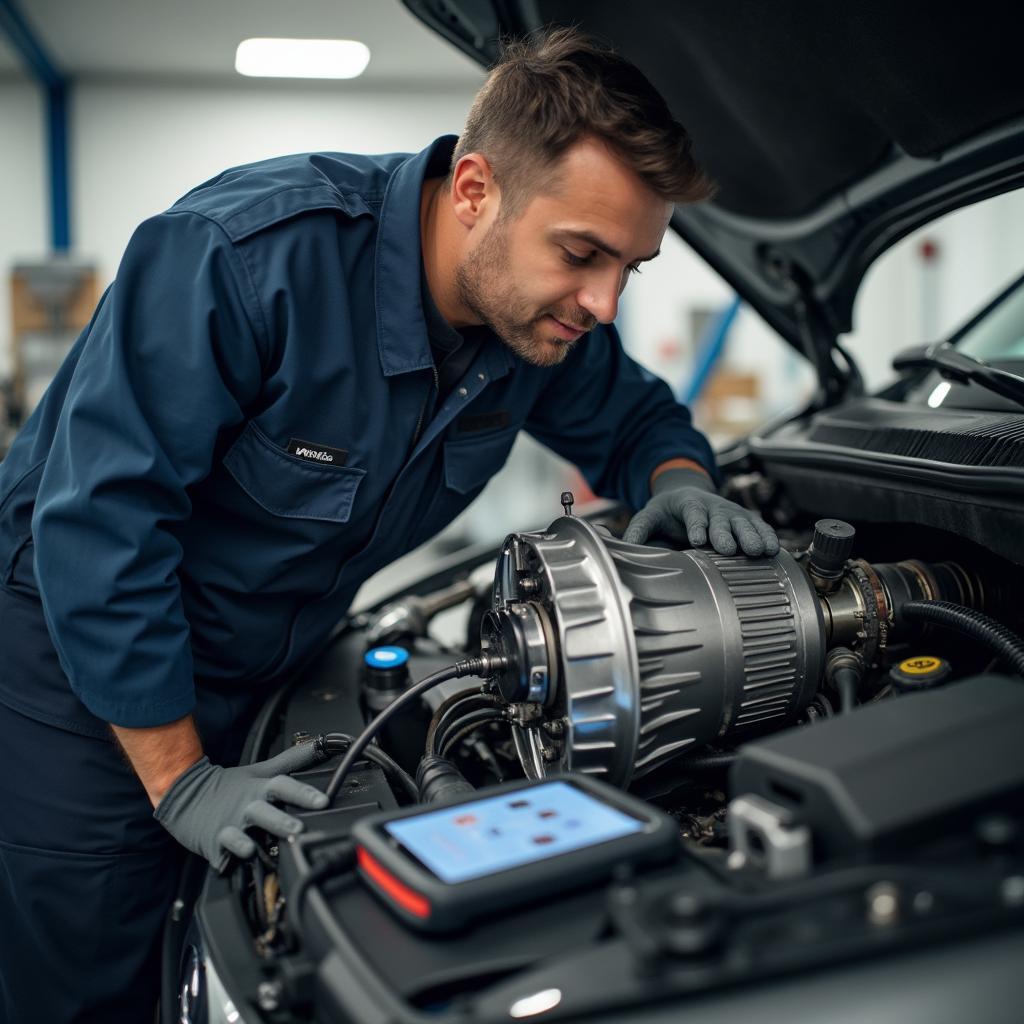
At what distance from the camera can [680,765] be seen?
106 centimetres

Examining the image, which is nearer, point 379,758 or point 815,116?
point 379,758

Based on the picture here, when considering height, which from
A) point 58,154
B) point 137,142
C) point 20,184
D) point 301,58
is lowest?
point 20,184

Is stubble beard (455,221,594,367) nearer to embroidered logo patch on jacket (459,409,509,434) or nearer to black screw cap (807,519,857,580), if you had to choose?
embroidered logo patch on jacket (459,409,509,434)

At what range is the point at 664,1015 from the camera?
568 mm

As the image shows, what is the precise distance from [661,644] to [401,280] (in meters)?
0.62

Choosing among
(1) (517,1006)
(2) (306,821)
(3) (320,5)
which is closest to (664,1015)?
(1) (517,1006)

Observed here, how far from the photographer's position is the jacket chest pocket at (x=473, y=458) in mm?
1431

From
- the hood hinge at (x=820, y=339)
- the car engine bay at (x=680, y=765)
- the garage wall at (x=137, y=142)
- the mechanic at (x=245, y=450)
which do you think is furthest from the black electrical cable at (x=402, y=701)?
the garage wall at (x=137, y=142)

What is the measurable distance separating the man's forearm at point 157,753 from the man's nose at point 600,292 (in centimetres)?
70

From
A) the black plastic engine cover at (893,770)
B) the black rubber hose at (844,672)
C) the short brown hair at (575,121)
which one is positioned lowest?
the black rubber hose at (844,672)

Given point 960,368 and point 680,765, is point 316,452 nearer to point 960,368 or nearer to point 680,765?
point 680,765

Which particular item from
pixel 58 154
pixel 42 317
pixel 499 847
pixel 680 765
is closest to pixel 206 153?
pixel 58 154

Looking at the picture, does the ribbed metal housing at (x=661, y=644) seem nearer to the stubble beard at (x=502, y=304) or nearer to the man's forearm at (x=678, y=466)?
the stubble beard at (x=502, y=304)

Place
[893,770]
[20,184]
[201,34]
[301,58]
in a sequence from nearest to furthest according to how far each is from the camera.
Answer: [893,770] → [201,34] → [301,58] → [20,184]
